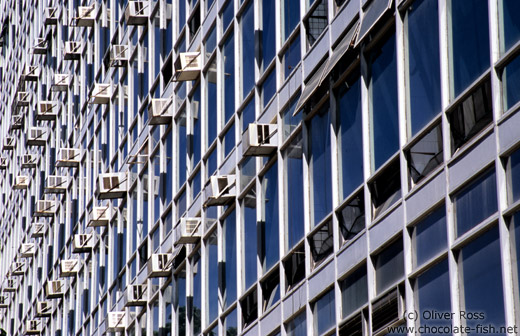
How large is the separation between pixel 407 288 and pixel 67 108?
3150cm

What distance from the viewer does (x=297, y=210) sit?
23.2m

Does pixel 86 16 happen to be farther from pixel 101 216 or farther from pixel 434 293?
pixel 434 293

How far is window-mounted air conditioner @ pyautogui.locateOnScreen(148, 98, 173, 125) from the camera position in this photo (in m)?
32.3

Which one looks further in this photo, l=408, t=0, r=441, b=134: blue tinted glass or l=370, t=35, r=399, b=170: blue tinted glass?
l=370, t=35, r=399, b=170: blue tinted glass

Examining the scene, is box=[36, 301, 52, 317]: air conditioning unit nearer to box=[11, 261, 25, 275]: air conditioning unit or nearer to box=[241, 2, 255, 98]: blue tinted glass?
box=[11, 261, 25, 275]: air conditioning unit

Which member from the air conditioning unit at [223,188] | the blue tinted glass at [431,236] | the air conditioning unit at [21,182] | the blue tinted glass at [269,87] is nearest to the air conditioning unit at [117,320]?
the air conditioning unit at [223,188]

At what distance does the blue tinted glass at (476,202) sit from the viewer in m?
16.3

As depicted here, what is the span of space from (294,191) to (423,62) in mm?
5509

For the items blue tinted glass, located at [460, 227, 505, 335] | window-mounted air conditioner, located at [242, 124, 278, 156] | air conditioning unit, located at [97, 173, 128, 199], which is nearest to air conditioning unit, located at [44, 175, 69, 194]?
air conditioning unit, located at [97, 173, 128, 199]

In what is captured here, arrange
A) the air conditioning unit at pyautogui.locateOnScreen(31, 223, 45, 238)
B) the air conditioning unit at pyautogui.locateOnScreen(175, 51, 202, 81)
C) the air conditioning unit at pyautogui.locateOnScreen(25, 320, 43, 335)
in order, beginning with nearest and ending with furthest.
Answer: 1. the air conditioning unit at pyautogui.locateOnScreen(175, 51, 202, 81)
2. the air conditioning unit at pyautogui.locateOnScreen(25, 320, 43, 335)
3. the air conditioning unit at pyautogui.locateOnScreen(31, 223, 45, 238)

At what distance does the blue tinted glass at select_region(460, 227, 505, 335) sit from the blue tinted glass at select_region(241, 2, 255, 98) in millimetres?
10916

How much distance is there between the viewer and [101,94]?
4022cm

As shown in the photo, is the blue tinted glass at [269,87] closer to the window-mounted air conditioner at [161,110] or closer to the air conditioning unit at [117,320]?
the window-mounted air conditioner at [161,110]

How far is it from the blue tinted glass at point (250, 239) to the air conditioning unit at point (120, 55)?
43.8 ft
